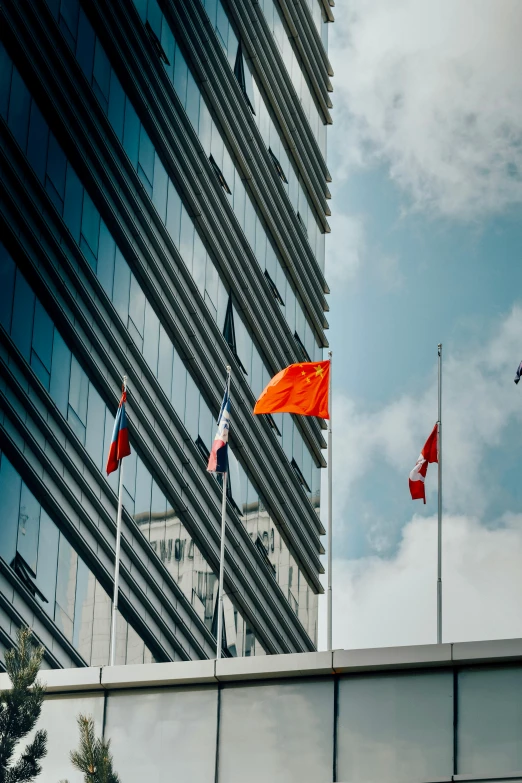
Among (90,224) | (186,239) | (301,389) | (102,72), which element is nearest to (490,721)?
(301,389)

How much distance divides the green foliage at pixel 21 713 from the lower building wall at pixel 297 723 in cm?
584

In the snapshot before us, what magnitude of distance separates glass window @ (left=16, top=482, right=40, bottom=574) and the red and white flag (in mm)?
10909

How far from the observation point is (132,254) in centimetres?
5238

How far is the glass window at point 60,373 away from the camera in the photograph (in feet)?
151

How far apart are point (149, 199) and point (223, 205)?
25.8 feet

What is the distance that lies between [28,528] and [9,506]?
98 centimetres

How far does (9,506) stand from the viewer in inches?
1689

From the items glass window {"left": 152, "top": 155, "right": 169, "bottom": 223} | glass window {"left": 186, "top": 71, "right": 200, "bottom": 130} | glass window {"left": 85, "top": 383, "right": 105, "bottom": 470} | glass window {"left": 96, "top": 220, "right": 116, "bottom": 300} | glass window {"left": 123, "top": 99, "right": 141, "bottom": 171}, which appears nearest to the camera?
glass window {"left": 85, "top": 383, "right": 105, "bottom": 470}

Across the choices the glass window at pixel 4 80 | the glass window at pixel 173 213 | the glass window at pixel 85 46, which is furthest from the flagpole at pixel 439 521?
the glass window at pixel 173 213

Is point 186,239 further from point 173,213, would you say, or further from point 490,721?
point 490,721

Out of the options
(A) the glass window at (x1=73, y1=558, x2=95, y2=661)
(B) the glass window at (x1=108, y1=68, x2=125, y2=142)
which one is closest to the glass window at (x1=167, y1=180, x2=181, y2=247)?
(B) the glass window at (x1=108, y1=68, x2=125, y2=142)

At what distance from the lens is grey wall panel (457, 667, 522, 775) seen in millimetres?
30703

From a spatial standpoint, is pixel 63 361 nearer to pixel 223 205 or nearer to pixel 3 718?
pixel 223 205

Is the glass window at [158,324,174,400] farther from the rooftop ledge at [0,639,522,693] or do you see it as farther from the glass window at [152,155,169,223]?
the rooftop ledge at [0,639,522,693]
